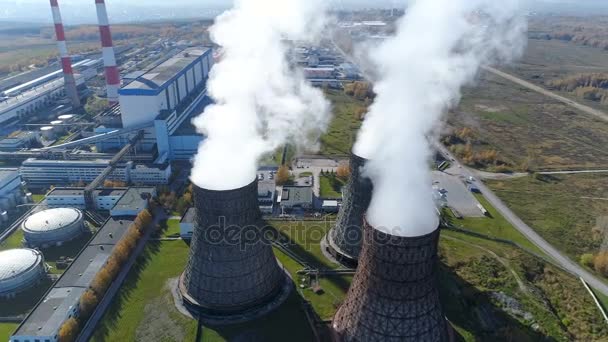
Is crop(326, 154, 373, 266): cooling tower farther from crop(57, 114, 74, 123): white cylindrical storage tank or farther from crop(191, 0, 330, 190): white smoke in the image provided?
crop(57, 114, 74, 123): white cylindrical storage tank

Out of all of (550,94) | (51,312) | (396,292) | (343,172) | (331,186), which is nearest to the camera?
(396,292)

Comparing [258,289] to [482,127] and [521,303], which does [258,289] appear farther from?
[482,127]

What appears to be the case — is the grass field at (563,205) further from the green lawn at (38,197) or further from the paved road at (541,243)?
the green lawn at (38,197)

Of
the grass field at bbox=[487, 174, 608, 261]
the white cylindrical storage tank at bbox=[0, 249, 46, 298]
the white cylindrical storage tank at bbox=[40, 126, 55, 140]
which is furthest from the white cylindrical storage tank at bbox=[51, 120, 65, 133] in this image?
the grass field at bbox=[487, 174, 608, 261]

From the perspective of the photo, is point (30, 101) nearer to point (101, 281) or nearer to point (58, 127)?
point (58, 127)

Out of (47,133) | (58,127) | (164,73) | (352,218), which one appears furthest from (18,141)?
(352,218)
